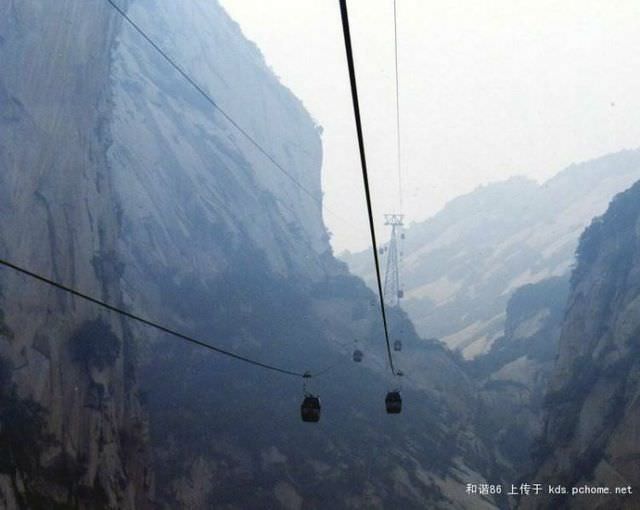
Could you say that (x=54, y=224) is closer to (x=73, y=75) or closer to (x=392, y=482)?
(x=73, y=75)

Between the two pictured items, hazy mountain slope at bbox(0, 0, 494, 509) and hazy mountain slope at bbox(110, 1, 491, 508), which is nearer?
hazy mountain slope at bbox(0, 0, 494, 509)

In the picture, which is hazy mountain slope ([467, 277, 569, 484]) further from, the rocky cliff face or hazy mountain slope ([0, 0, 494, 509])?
the rocky cliff face

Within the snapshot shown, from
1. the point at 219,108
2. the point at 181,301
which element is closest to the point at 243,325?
the point at 181,301

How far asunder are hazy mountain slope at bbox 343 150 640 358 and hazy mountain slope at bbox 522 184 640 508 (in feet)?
178

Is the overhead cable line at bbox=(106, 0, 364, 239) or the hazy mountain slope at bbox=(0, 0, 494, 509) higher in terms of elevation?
the overhead cable line at bbox=(106, 0, 364, 239)

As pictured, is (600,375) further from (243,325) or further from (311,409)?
(243,325)

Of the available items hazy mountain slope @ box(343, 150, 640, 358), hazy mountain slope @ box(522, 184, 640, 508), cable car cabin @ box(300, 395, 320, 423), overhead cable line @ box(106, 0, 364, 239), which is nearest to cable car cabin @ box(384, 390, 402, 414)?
cable car cabin @ box(300, 395, 320, 423)

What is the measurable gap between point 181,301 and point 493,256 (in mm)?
115485

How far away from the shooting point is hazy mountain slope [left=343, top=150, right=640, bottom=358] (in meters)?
123

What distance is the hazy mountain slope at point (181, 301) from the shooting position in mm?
24359

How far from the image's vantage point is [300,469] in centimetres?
4628

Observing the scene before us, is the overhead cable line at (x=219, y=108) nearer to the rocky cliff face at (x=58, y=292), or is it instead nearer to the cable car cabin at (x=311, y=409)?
the rocky cliff face at (x=58, y=292)

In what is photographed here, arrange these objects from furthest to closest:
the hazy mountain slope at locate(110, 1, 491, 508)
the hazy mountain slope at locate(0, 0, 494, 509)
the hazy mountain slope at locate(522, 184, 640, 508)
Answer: the hazy mountain slope at locate(110, 1, 491, 508)
the hazy mountain slope at locate(522, 184, 640, 508)
the hazy mountain slope at locate(0, 0, 494, 509)

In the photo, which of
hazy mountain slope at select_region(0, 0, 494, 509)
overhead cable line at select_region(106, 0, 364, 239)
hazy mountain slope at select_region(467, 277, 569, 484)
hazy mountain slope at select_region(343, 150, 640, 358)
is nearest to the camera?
hazy mountain slope at select_region(0, 0, 494, 509)
